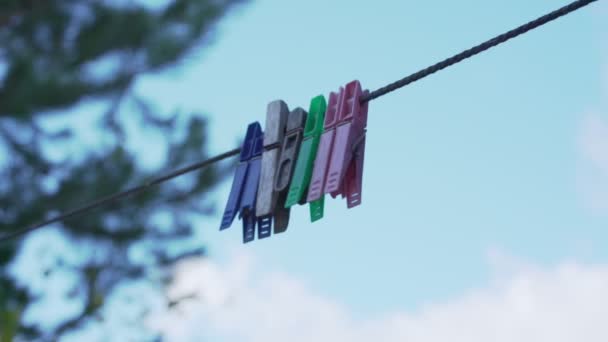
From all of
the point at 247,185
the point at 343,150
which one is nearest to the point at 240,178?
the point at 247,185

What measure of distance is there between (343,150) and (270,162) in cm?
31

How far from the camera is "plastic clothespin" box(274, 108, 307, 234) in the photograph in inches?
130

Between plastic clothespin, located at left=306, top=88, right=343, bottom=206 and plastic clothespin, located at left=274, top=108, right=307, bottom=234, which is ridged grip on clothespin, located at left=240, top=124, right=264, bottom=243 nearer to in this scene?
plastic clothespin, located at left=274, top=108, right=307, bottom=234

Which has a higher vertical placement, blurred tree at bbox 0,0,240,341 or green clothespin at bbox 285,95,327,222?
blurred tree at bbox 0,0,240,341

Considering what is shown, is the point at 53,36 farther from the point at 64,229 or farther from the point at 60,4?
the point at 64,229

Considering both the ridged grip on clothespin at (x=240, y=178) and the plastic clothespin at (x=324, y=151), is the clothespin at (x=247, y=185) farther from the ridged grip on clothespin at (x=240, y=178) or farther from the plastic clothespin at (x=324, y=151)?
the plastic clothespin at (x=324, y=151)

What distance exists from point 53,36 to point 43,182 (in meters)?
0.88

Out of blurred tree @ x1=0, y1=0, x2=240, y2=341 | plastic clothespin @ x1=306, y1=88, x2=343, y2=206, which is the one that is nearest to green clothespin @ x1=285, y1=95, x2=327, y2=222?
plastic clothespin @ x1=306, y1=88, x2=343, y2=206

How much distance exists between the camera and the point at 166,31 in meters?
7.45

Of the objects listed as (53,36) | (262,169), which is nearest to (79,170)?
(53,36)

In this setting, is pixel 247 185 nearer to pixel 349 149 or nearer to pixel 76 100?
pixel 349 149

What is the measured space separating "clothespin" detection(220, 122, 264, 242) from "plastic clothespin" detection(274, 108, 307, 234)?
0.09 metres

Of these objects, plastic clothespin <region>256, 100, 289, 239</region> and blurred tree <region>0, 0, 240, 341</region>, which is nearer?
plastic clothespin <region>256, 100, 289, 239</region>

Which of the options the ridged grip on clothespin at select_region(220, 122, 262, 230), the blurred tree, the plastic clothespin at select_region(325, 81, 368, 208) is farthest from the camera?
the blurred tree
